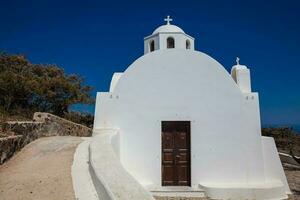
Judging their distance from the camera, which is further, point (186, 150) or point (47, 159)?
point (186, 150)

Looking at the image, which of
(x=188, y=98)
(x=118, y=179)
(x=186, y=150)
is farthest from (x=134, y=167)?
(x=118, y=179)

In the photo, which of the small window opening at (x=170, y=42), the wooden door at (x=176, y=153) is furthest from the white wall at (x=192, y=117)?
the small window opening at (x=170, y=42)

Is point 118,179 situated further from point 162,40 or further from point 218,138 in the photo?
point 162,40

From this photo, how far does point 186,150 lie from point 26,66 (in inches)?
647

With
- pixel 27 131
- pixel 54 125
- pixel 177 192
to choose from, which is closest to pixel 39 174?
pixel 27 131

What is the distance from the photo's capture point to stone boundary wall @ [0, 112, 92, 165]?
23.3ft

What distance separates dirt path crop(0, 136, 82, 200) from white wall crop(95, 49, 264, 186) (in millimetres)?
2261

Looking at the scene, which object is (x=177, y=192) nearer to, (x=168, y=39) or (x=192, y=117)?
(x=192, y=117)

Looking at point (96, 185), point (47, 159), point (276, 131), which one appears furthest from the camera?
point (276, 131)

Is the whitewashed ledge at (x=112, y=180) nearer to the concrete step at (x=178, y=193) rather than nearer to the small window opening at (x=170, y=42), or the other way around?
the concrete step at (x=178, y=193)

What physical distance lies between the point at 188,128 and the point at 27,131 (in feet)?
16.2

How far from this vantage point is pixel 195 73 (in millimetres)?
10078

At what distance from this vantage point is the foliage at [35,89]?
1642 centimetres

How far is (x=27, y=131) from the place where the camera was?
9.04m
